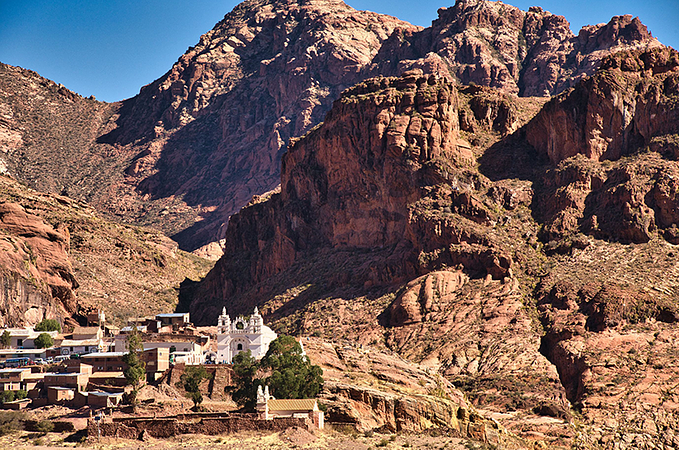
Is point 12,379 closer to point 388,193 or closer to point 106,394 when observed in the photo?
point 106,394

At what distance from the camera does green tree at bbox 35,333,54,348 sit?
11162 centimetres

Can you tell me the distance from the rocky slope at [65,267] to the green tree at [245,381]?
122 ft

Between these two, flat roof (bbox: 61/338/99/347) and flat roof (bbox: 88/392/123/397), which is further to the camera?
flat roof (bbox: 61/338/99/347)

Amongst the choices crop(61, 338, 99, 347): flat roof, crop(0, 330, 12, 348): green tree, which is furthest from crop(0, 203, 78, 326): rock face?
crop(61, 338, 99, 347): flat roof

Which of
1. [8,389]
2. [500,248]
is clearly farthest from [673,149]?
[8,389]

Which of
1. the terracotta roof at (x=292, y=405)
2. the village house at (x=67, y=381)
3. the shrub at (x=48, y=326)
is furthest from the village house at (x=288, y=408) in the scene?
the shrub at (x=48, y=326)

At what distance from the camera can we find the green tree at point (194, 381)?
93.0m

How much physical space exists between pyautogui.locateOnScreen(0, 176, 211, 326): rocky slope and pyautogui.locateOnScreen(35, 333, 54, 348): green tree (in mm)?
16876

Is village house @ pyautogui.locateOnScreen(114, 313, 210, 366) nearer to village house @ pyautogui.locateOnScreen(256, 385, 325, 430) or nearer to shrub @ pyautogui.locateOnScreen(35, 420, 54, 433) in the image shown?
village house @ pyautogui.locateOnScreen(256, 385, 325, 430)

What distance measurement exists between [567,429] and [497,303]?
31.6 meters

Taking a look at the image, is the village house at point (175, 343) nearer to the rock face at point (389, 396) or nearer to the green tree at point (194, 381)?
the green tree at point (194, 381)

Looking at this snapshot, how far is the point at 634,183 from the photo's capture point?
157500 mm

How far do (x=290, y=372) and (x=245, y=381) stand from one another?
4102 millimetres

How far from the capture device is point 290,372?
96.9 meters
